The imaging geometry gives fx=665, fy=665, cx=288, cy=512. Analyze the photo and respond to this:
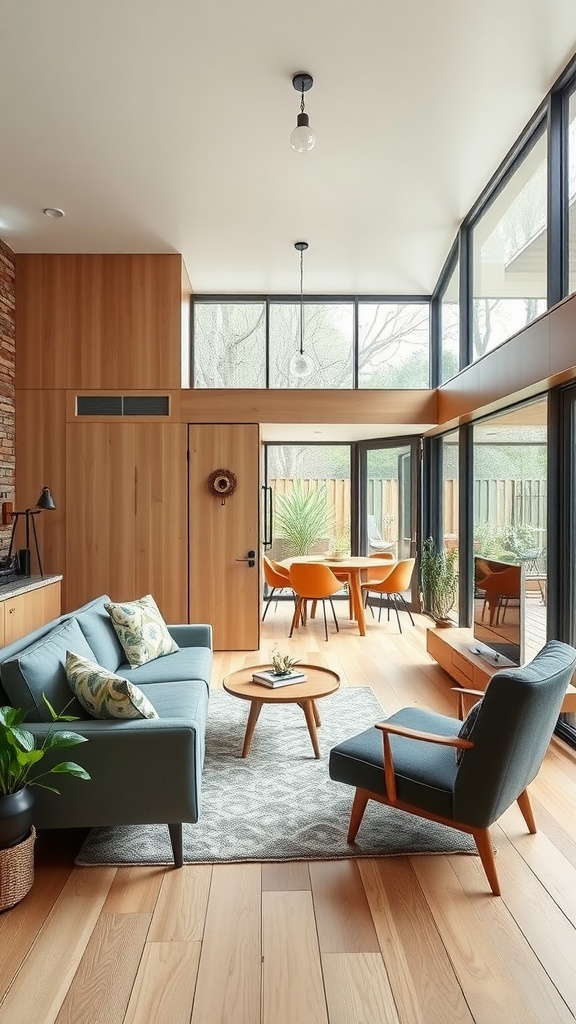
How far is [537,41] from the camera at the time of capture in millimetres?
3387

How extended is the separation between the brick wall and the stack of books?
2909mm

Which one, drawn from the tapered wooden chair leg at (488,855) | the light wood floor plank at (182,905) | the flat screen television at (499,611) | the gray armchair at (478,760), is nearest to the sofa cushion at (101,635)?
the light wood floor plank at (182,905)

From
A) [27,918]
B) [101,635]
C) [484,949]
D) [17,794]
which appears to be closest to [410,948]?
[484,949]

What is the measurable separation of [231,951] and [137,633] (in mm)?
2048

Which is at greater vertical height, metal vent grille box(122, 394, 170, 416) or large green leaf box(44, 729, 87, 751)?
metal vent grille box(122, 394, 170, 416)

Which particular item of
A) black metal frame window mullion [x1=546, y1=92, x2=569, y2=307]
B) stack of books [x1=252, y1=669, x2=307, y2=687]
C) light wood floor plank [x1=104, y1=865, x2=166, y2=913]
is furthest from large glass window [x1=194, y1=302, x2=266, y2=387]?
light wood floor plank [x1=104, y1=865, x2=166, y2=913]

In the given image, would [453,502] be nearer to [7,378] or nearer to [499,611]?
[499,611]

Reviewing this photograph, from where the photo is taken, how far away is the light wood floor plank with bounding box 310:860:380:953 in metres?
2.08

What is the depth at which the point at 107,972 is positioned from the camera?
196 cm

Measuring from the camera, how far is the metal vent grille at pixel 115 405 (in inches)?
232

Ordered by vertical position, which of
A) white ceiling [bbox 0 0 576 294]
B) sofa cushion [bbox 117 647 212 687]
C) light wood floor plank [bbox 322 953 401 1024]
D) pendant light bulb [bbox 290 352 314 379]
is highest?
white ceiling [bbox 0 0 576 294]

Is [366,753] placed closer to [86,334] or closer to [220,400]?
[220,400]

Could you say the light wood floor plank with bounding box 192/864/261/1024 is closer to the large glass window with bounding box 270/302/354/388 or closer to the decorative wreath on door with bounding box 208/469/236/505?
the decorative wreath on door with bounding box 208/469/236/505

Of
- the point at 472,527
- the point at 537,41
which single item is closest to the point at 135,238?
the point at 537,41
